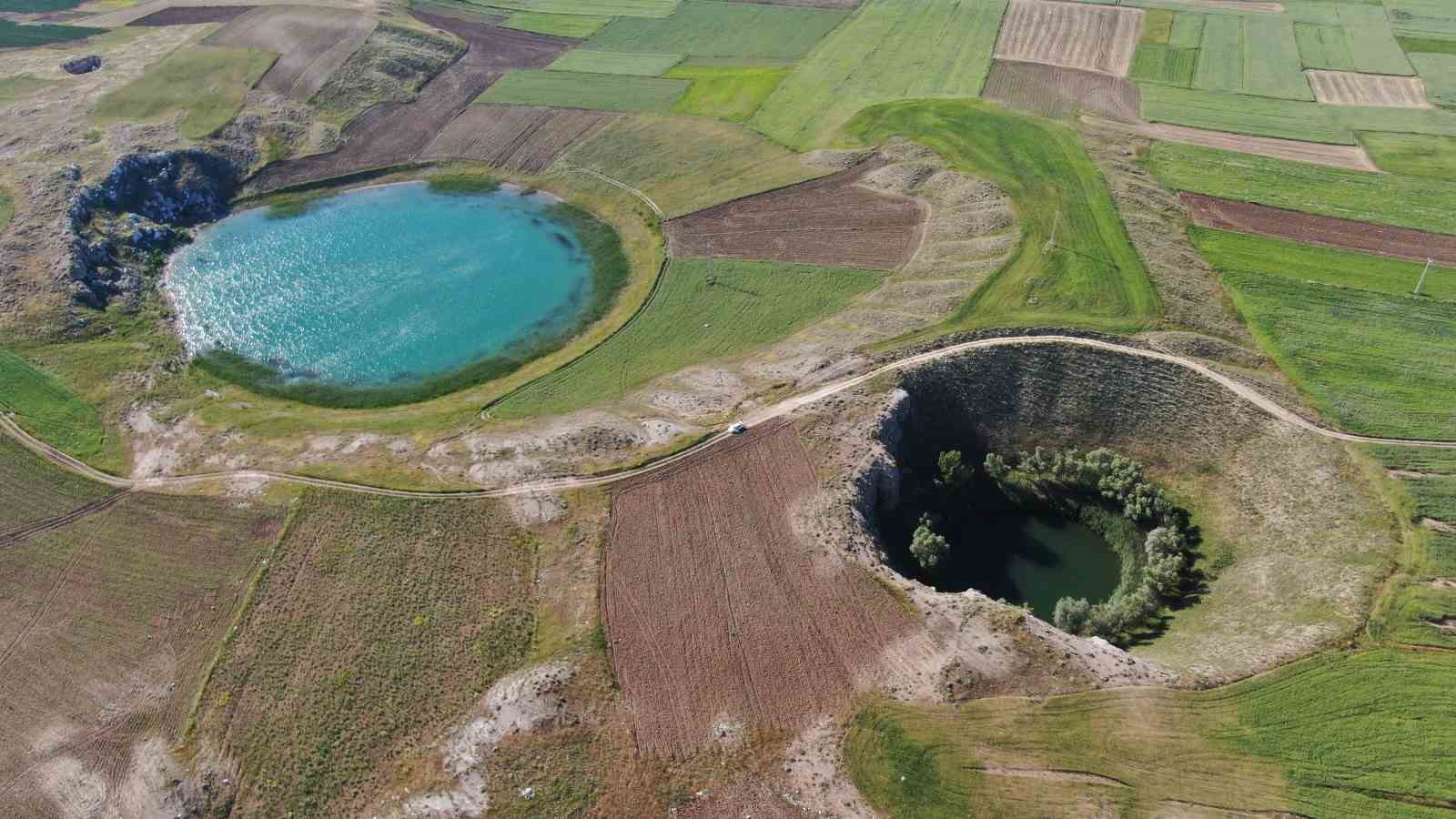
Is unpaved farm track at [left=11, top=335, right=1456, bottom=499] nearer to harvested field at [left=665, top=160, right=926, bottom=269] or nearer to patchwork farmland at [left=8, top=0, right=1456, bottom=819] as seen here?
patchwork farmland at [left=8, top=0, right=1456, bottom=819]

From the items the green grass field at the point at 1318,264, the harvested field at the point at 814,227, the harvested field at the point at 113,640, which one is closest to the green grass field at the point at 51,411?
the harvested field at the point at 113,640

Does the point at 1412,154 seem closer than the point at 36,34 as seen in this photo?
Yes

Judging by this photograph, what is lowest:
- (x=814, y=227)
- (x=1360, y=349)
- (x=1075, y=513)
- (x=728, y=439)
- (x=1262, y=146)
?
(x=1075, y=513)

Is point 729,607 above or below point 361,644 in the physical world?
above

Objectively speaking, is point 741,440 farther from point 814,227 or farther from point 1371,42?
point 1371,42

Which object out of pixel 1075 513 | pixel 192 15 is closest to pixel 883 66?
pixel 1075 513

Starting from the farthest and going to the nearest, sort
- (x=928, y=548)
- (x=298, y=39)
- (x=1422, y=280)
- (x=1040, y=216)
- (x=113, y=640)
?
1. (x=298, y=39)
2. (x=1040, y=216)
3. (x=1422, y=280)
4. (x=928, y=548)
5. (x=113, y=640)

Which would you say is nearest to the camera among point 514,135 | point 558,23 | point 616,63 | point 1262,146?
point 1262,146

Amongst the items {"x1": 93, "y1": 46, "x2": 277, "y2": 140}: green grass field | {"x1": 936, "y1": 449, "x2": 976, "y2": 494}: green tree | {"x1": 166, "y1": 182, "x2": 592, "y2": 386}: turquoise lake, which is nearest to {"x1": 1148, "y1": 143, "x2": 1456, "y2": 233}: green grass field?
{"x1": 936, "y1": 449, "x2": 976, "y2": 494}: green tree
